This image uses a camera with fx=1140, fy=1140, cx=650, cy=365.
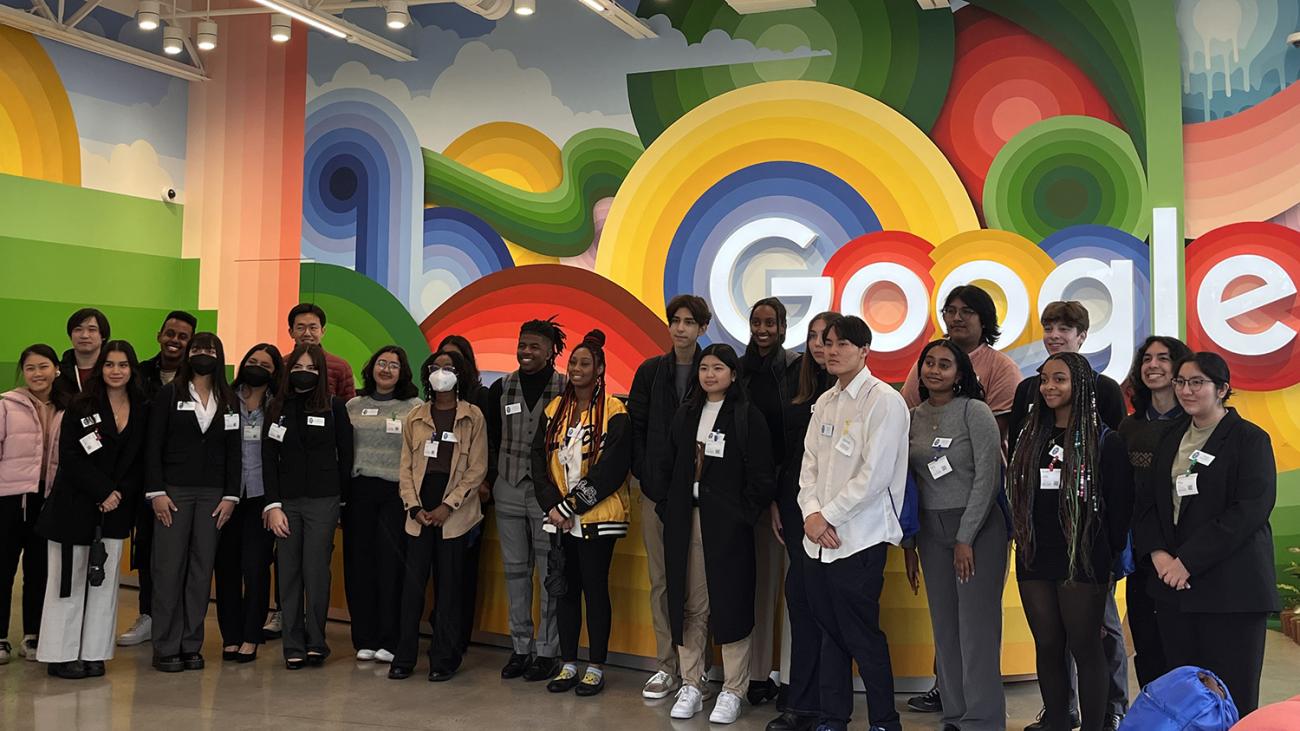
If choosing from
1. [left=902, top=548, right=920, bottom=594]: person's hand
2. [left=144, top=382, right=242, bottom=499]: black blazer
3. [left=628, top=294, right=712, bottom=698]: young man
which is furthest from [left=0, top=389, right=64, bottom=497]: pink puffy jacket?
[left=902, top=548, right=920, bottom=594]: person's hand

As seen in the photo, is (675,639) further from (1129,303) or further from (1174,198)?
(1174,198)

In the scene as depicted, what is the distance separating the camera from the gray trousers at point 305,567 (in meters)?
5.38

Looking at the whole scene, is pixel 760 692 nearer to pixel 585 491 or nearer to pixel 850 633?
pixel 850 633

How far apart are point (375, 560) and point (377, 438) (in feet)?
1.95

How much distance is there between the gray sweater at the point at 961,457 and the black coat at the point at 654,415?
3.15ft

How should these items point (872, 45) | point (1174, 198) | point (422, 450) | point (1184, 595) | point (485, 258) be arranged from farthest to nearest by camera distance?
point (485, 258) < point (872, 45) < point (1174, 198) < point (422, 450) < point (1184, 595)

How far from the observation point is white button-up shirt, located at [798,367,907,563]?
403cm

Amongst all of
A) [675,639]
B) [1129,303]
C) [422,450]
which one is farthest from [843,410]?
[1129,303]

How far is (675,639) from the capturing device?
473 centimetres

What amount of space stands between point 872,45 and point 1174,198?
2.14m

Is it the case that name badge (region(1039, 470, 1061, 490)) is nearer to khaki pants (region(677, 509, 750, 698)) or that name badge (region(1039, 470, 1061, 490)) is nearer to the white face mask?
khaki pants (region(677, 509, 750, 698))

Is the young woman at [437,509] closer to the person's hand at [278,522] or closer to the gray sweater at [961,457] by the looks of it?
the person's hand at [278,522]

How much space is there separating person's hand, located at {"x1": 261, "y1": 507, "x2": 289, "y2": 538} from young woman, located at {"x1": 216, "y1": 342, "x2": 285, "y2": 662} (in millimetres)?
123

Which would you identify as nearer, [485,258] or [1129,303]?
[1129,303]
